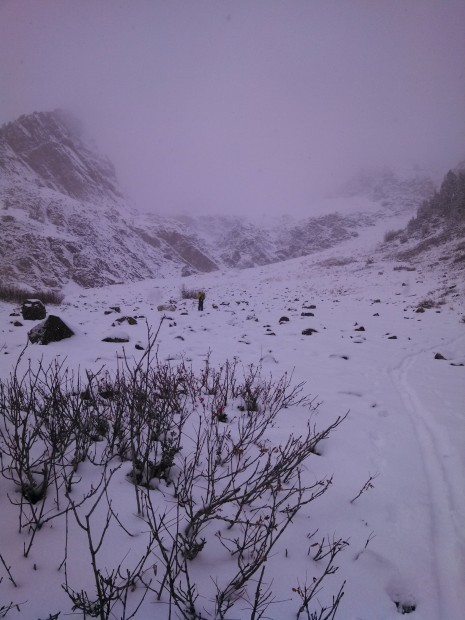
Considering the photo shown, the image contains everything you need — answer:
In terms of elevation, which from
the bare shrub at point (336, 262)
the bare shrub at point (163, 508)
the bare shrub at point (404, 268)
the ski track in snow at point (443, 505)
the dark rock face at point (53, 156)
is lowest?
the ski track in snow at point (443, 505)

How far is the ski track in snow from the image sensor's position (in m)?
1.62

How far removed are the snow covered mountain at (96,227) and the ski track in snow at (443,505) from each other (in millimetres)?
41869

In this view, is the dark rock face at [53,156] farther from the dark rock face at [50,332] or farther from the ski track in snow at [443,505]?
the ski track in snow at [443,505]

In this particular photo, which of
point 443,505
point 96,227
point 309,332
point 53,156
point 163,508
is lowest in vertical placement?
point 443,505

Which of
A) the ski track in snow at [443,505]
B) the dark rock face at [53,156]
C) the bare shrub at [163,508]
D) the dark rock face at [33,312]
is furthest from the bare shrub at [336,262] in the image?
the dark rock face at [53,156]

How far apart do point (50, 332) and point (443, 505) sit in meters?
7.20

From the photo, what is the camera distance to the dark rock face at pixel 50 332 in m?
6.54

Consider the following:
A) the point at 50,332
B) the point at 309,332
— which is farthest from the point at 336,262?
the point at 50,332

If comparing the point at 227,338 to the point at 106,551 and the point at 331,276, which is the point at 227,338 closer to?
the point at 106,551

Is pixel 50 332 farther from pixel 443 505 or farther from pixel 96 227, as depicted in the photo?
pixel 96 227

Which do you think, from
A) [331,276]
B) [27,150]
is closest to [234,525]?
[331,276]

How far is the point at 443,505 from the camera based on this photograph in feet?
7.41

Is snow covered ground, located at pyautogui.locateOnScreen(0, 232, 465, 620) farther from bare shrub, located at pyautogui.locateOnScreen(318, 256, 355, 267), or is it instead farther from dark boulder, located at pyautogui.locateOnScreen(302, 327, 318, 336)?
bare shrub, located at pyautogui.locateOnScreen(318, 256, 355, 267)

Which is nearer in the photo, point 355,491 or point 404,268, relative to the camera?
point 355,491
